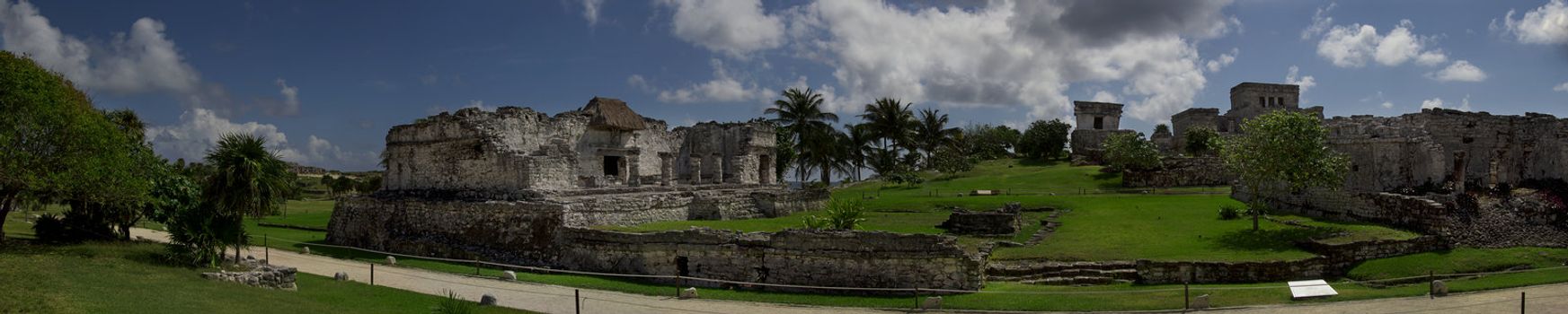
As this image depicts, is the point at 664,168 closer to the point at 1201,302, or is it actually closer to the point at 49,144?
the point at 49,144

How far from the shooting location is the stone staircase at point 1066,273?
16.3m

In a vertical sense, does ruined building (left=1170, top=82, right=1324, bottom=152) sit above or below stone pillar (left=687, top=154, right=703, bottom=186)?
above

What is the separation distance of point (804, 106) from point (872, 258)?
93.7 ft

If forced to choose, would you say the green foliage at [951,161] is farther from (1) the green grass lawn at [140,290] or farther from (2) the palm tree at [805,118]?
(1) the green grass lawn at [140,290]

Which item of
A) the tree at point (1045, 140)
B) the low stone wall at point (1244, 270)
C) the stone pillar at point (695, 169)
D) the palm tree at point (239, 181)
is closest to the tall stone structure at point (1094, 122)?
the tree at point (1045, 140)

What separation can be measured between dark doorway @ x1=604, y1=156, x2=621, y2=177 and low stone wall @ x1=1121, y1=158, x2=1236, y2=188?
2165 centimetres

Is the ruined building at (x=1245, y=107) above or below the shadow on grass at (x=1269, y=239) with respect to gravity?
above

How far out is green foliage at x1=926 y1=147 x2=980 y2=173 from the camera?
48938 millimetres

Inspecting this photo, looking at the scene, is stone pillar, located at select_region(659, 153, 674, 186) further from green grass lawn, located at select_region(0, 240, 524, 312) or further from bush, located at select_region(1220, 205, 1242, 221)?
bush, located at select_region(1220, 205, 1242, 221)

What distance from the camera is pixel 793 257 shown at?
17.3m

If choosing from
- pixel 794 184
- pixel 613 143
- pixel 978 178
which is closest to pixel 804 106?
pixel 794 184

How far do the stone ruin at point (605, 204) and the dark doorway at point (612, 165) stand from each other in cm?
5

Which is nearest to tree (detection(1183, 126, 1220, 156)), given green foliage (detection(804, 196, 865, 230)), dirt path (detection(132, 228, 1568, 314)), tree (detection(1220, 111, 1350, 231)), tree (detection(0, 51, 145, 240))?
tree (detection(1220, 111, 1350, 231))

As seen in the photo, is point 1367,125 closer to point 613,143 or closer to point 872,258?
point 872,258
